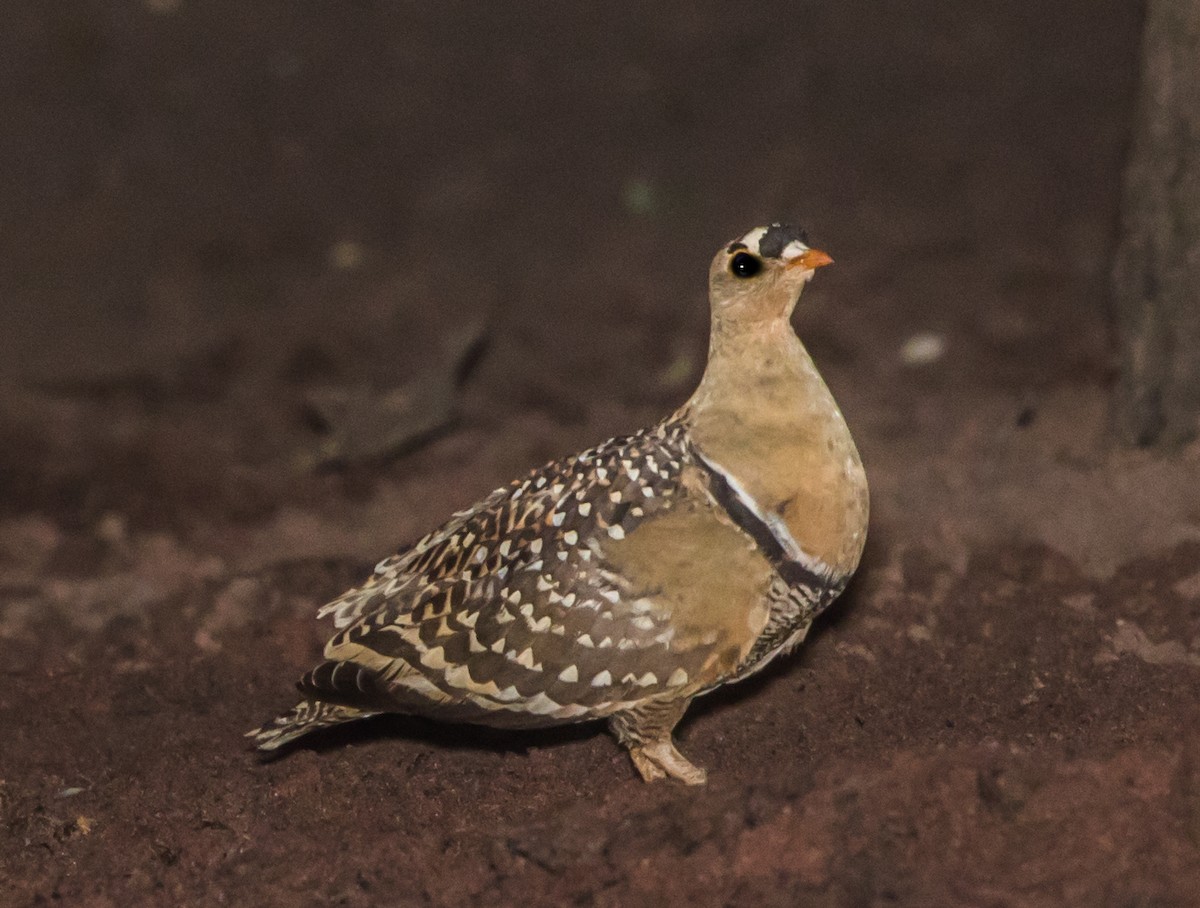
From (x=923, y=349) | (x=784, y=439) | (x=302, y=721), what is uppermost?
(x=784, y=439)

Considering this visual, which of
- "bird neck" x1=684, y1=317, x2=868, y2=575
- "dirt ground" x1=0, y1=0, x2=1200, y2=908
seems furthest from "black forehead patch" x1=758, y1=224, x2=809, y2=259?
"dirt ground" x1=0, y1=0, x2=1200, y2=908

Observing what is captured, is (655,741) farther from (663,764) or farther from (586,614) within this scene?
(586,614)

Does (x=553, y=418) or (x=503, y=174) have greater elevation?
(x=503, y=174)

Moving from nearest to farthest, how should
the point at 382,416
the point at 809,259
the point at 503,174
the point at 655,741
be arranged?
1. the point at 809,259
2. the point at 655,741
3. the point at 382,416
4. the point at 503,174

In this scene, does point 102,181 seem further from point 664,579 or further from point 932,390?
point 664,579

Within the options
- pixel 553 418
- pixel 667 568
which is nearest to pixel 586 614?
pixel 667 568

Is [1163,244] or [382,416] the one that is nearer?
[1163,244]

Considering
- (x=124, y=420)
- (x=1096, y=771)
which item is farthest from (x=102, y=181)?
(x=1096, y=771)
